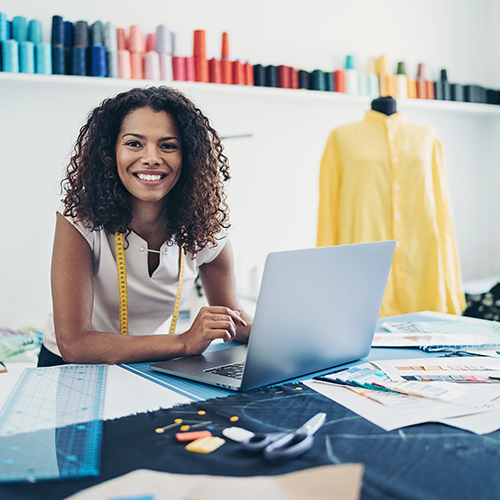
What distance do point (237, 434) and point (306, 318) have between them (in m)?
0.32

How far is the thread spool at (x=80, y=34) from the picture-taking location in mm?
2645

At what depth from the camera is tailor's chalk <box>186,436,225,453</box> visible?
77cm

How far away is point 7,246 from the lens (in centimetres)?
278

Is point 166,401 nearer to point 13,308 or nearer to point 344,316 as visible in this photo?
point 344,316

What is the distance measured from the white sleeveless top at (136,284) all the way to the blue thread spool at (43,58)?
138 centimetres

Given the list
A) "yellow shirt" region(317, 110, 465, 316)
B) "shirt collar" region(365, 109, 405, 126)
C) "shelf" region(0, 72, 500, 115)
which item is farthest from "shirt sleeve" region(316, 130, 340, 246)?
"shelf" region(0, 72, 500, 115)

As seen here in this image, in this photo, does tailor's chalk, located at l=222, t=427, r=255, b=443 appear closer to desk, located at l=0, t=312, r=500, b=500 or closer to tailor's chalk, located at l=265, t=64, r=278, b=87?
desk, located at l=0, t=312, r=500, b=500

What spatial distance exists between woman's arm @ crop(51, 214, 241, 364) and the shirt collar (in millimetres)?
1656

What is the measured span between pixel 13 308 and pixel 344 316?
2.19 m

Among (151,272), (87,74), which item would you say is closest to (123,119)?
(151,272)

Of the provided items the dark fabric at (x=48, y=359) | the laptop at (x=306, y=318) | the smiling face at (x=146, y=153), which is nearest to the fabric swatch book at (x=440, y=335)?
the laptop at (x=306, y=318)

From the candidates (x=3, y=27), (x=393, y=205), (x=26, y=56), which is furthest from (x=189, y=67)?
(x=393, y=205)

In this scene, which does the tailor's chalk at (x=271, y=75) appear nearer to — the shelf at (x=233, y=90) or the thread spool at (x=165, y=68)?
the shelf at (x=233, y=90)

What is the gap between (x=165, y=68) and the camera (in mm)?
2807
